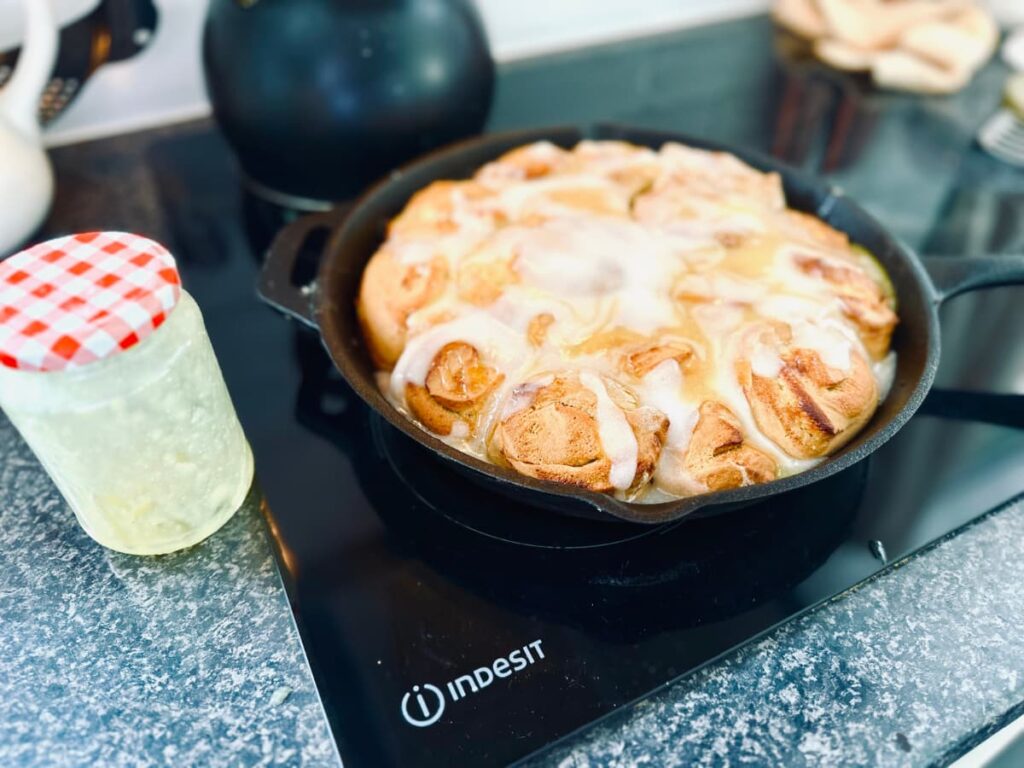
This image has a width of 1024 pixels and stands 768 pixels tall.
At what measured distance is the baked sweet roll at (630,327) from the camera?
2.21 feet

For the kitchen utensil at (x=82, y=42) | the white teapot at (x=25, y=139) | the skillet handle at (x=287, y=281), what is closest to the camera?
the skillet handle at (x=287, y=281)

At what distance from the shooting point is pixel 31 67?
93 cm

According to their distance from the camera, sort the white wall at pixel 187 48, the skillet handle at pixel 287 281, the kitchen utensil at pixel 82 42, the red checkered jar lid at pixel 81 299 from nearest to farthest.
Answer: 1. the red checkered jar lid at pixel 81 299
2. the skillet handle at pixel 287 281
3. the kitchen utensil at pixel 82 42
4. the white wall at pixel 187 48

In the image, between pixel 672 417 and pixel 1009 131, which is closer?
pixel 672 417

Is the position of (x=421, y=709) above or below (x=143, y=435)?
below

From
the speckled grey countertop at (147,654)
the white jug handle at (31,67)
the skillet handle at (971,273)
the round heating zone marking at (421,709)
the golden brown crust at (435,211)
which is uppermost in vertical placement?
the white jug handle at (31,67)

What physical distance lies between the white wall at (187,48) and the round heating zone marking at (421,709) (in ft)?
3.29

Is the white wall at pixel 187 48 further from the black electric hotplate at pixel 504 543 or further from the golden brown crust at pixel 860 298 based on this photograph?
the golden brown crust at pixel 860 298

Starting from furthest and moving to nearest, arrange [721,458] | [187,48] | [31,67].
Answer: [187,48] → [31,67] → [721,458]

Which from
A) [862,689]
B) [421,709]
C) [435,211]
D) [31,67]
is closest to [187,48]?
[31,67]

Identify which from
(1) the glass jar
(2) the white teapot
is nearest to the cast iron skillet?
(1) the glass jar

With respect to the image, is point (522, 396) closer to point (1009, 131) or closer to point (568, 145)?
point (568, 145)

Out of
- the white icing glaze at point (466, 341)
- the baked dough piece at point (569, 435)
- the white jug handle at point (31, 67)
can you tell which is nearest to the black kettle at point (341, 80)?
the white jug handle at point (31, 67)

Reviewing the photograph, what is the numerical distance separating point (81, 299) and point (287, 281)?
252mm
